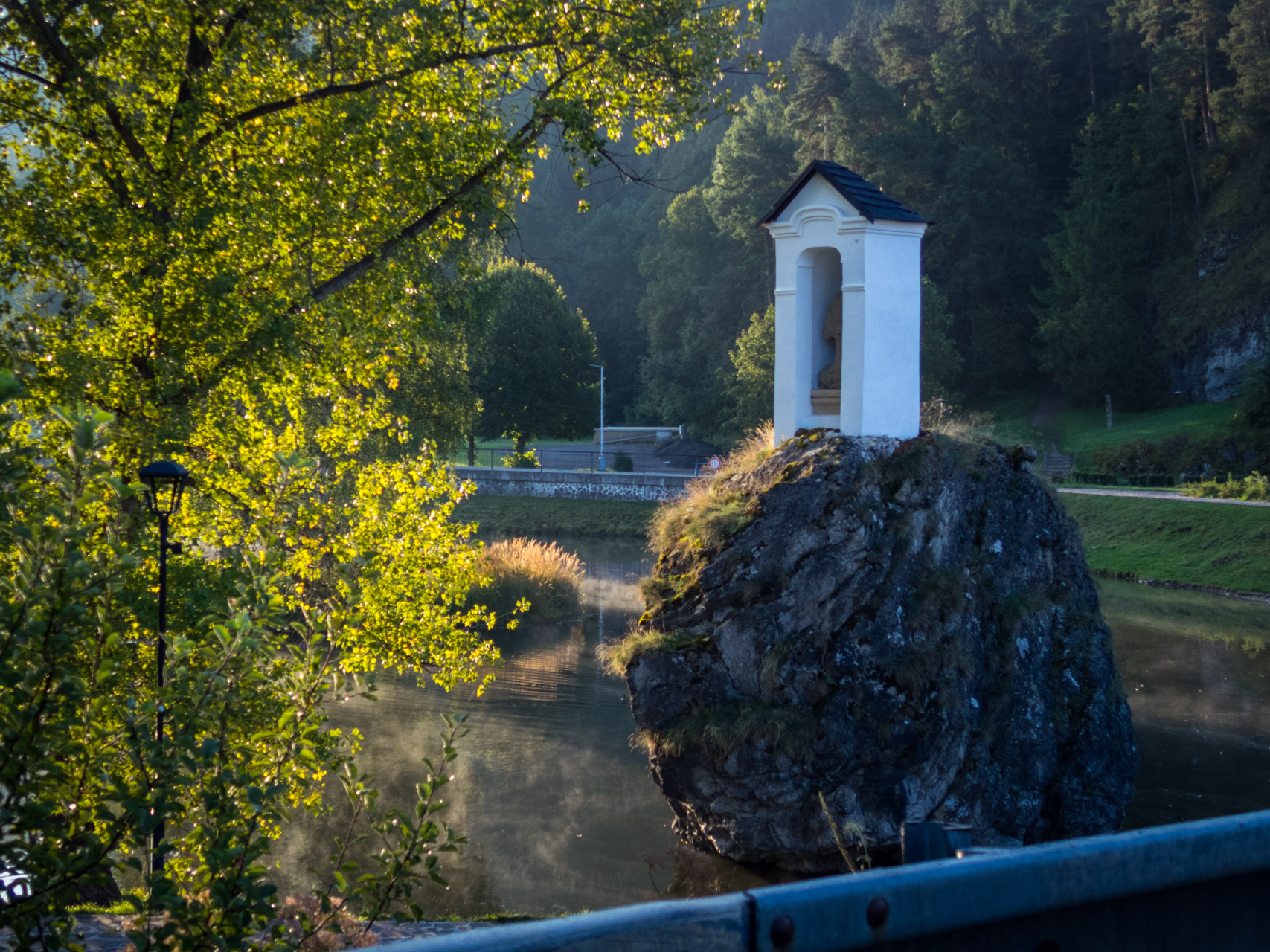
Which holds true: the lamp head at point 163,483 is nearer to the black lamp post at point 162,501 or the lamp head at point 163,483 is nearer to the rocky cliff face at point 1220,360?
the black lamp post at point 162,501

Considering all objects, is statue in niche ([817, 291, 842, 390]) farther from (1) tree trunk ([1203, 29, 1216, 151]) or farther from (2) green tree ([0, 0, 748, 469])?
(1) tree trunk ([1203, 29, 1216, 151])

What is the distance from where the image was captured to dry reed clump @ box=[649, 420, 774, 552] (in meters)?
12.2

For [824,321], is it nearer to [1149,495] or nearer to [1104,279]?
[1149,495]

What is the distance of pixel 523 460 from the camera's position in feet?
182

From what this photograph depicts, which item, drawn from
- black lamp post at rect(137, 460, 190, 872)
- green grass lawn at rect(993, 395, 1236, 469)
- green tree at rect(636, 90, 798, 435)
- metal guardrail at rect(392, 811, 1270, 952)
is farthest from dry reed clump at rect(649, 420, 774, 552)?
green tree at rect(636, 90, 798, 435)

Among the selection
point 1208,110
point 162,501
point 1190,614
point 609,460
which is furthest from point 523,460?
point 162,501

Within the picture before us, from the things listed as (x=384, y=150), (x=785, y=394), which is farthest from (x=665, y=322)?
(x=384, y=150)

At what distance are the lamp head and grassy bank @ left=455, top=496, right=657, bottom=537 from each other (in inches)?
1399

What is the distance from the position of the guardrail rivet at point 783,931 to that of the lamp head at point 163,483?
5.99 meters

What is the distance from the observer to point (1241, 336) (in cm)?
4922

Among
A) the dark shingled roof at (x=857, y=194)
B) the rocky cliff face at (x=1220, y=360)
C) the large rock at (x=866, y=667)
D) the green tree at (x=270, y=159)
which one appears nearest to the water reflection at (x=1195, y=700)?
the large rock at (x=866, y=667)

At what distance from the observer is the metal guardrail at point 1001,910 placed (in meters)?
2.15

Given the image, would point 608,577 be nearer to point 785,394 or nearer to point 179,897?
point 785,394

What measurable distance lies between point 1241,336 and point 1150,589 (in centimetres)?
2647
